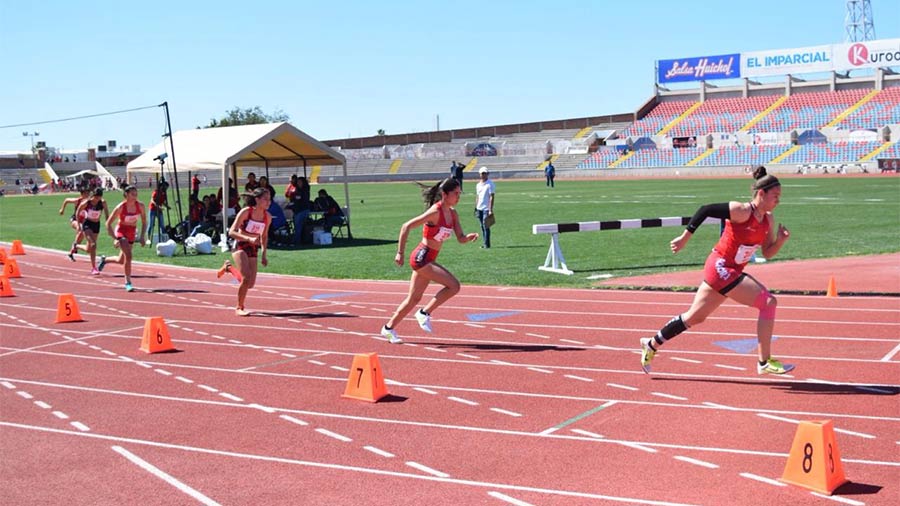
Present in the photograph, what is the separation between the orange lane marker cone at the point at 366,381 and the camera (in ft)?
27.2

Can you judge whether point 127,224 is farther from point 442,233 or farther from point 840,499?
point 840,499

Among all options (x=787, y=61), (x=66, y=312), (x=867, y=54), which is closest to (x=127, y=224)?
(x=66, y=312)

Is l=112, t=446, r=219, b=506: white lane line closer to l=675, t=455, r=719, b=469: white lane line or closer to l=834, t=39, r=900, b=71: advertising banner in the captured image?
l=675, t=455, r=719, b=469: white lane line

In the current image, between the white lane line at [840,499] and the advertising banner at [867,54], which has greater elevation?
the advertising banner at [867,54]

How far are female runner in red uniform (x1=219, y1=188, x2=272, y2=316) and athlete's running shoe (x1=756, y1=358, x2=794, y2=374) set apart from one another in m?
7.25

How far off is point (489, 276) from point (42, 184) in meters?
99.8

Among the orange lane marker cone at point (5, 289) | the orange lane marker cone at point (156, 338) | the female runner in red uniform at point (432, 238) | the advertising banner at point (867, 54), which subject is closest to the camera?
the female runner in red uniform at point (432, 238)

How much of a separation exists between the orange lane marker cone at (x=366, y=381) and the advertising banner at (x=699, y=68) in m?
84.4

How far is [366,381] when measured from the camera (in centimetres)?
834

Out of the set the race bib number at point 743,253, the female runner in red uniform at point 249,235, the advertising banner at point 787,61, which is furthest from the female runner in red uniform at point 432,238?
the advertising banner at point 787,61

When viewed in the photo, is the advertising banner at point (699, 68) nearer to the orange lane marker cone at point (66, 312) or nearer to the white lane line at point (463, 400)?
the orange lane marker cone at point (66, 312)

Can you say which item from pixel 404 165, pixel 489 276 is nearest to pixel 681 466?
pixel 489 276

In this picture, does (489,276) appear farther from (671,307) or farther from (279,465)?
(279,465)

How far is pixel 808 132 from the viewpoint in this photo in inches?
2899
